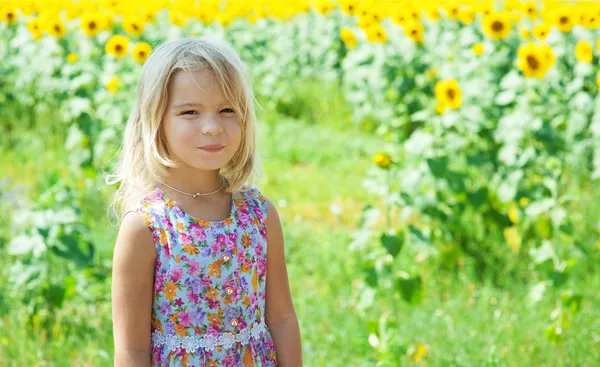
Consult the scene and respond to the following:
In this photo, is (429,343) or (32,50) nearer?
(429,343)

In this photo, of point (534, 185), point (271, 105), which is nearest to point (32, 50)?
point (271, 105)

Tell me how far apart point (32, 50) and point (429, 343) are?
372 centimetres

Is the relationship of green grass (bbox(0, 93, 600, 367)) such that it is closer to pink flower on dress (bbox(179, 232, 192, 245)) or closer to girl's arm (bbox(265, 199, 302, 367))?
girl's arm (bbox(265, 199, 302, 367))

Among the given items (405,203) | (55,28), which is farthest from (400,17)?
(55,28)

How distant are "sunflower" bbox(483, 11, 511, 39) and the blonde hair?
97.5 inches

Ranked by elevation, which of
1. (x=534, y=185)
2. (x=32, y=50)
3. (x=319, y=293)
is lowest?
(x=319, y=293)

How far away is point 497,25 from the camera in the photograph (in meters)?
4.00

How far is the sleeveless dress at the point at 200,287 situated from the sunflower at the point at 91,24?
114 inches

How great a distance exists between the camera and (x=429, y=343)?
3.08 meters

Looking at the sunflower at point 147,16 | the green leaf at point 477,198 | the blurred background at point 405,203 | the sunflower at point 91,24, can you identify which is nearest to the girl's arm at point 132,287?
the blurred background at point 405,203

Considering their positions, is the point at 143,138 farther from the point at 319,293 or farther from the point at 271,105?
the point at 271,105

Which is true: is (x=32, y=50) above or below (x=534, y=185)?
above

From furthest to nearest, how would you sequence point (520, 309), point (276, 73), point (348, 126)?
point (276, 73), point (348, 126), point (520, 309)

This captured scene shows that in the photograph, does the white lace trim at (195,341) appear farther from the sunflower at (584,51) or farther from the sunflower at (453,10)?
the sunflower at (453,10)
